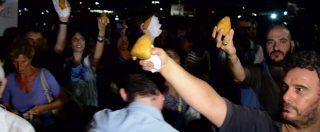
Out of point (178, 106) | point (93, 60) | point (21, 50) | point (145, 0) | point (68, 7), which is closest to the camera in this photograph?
point (178, 106)

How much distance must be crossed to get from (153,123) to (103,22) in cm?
330

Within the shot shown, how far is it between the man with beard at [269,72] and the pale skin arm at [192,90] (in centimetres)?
134

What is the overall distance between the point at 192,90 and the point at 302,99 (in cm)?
56

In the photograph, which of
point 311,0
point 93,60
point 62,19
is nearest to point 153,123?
point 93,60

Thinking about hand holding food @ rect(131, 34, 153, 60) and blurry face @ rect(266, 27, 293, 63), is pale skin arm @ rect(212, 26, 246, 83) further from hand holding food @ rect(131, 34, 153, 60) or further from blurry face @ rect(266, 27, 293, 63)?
hand holding food @ rect(131, 34, 153, 60)

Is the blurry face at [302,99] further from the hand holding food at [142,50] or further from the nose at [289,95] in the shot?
the hand holding food at [142,50]

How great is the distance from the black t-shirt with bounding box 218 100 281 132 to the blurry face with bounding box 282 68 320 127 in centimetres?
12

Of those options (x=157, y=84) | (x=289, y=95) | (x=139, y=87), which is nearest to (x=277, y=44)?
(x=157, y=84)

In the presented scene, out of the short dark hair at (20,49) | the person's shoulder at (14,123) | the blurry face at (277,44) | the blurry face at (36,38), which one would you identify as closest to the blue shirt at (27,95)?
the short dark hair at (20,49)

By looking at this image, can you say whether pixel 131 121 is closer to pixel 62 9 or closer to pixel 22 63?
pixel 22 63

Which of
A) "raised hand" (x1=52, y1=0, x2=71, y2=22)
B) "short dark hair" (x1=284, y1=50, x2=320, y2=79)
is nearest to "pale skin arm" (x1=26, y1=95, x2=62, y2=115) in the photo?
"raised hand" (x1=52, y1=0, x2=71, y2=22)

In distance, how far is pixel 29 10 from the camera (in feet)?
45.9

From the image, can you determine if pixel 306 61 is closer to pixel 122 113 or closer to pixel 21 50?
pixel 122 113

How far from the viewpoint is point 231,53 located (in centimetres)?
316
